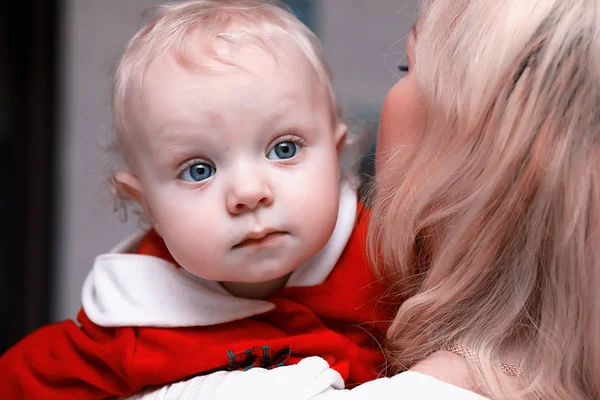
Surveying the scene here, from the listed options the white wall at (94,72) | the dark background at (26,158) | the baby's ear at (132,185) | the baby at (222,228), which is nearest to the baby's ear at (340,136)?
the baby at (222,228)

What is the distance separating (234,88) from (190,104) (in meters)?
0.06

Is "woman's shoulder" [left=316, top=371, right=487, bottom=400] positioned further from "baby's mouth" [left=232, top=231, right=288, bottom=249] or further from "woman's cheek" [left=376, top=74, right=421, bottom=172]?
"woman's cheek" [left=376, top=74, right=421, bottom=172]

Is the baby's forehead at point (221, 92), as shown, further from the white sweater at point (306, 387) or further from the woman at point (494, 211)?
the white sweater at point (306, 387)

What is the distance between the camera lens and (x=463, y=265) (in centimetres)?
95

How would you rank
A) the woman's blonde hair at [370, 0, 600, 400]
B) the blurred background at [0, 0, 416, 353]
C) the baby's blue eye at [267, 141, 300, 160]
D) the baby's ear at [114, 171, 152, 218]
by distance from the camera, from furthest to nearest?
the blurred background at [0, 0, 416, 353] < the baby's ear at [114, 171, 152, 218] < the baby's blue eye at [267, 141, 300, 160] < the woman's blonde hair at [370, 0, 600, 400]

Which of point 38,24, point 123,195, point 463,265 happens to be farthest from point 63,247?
point 463,265

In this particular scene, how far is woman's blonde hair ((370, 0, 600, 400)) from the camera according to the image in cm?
86

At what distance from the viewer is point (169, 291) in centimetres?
109

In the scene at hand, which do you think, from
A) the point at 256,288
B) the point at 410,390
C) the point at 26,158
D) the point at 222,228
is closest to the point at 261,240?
the point at 222,228

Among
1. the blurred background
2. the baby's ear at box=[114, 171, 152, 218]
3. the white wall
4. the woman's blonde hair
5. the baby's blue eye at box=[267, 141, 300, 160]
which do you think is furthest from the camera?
the blurred background

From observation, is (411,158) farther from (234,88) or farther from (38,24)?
(38,24)

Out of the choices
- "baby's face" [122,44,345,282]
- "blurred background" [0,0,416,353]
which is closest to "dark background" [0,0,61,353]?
"blurred background" [0,0,416,353]

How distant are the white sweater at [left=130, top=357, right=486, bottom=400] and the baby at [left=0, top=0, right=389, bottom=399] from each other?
0.04 m

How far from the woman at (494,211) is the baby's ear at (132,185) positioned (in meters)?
0.28
